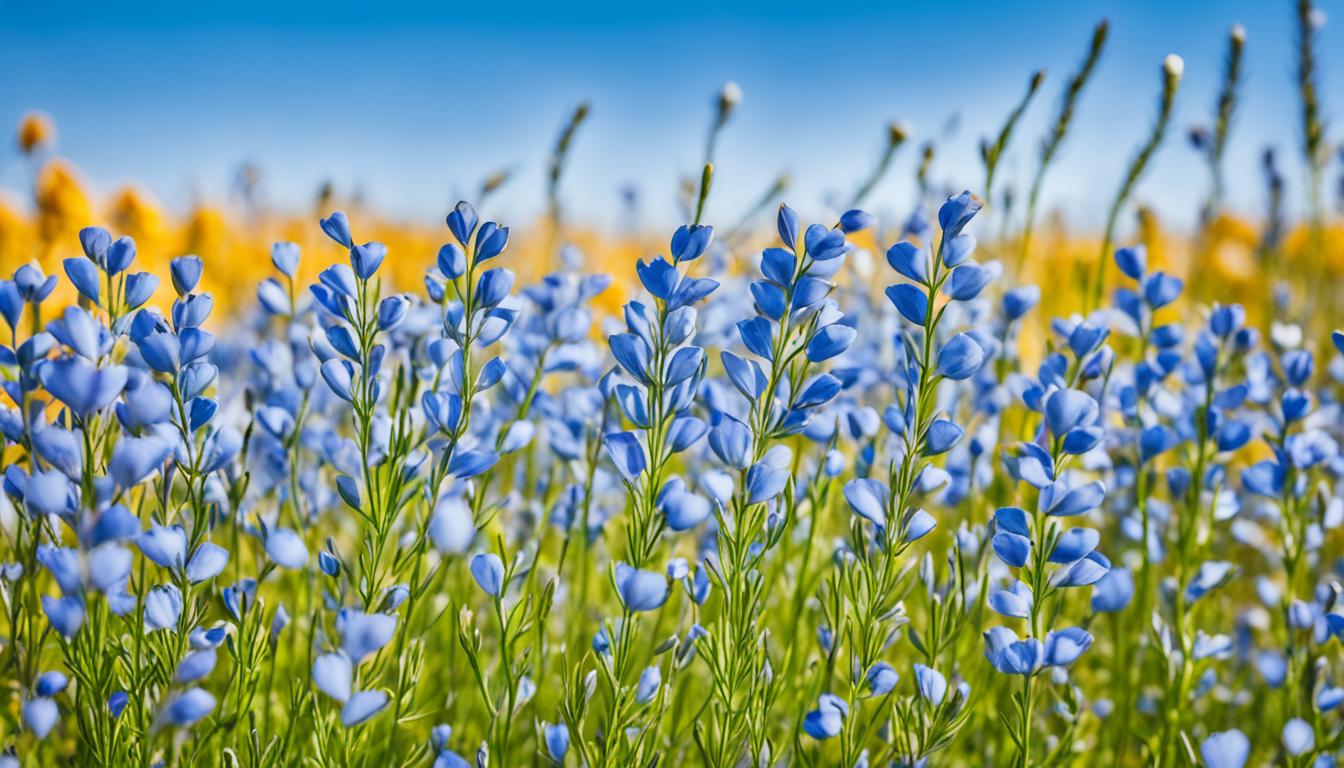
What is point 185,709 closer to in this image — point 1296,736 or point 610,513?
point 610,513

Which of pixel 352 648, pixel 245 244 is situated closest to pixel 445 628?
pixel 352 648

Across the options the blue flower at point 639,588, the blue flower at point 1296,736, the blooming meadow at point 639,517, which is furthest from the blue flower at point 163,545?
the blue flower at point 1296,736

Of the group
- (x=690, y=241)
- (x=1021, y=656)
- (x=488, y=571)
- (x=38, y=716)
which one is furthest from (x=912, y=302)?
(x=38, y=716)

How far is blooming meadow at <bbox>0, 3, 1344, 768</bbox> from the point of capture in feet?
2.16

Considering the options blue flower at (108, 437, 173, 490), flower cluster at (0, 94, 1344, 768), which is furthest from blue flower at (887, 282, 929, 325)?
blue flower at (108, 437, 173, 490)

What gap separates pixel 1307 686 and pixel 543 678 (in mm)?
778

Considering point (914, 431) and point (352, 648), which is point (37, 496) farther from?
point (914, 431)

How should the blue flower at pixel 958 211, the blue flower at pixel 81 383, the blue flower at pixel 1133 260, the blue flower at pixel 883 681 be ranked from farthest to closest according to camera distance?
the blue flower at pixel 1133 260 < the blue flower at pixel 883 681 < the blue flower at pixel 958 211 < the blue flower at pixel 81 383

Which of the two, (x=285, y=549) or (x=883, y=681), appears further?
(x=883, y=681)

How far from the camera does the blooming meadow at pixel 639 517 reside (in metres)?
0.66

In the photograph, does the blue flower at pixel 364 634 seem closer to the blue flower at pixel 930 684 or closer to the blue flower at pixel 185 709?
the blue flower at pixel 185 709

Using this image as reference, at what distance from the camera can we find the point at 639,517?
2.33 ft

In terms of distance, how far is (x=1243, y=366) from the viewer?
133cm

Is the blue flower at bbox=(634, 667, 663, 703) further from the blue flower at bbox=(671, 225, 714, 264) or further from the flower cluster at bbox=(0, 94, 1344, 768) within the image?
the blue flower at bbox=(671, 225, 714, 264)
